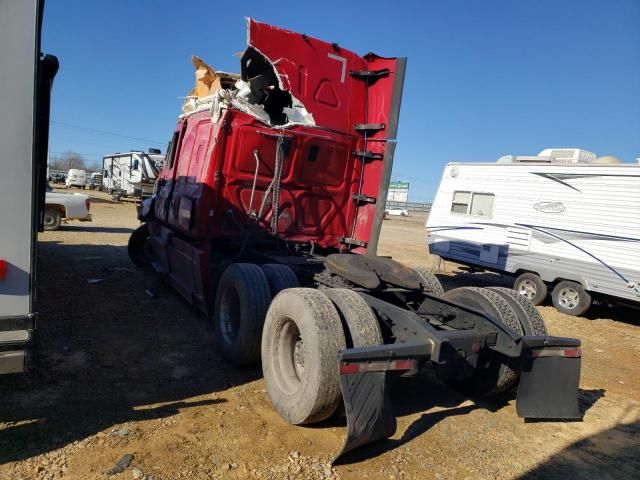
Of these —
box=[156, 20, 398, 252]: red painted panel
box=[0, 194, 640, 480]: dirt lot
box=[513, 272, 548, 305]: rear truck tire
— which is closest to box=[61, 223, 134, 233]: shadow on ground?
box=[156, 20, 398, 252]: red painted panel

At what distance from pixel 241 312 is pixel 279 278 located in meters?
Result: 0.51

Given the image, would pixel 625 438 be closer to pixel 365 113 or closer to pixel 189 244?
pixel 365 113

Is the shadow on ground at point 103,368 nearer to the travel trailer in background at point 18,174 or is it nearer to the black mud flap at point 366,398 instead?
the travel trailer in background at point 18,174

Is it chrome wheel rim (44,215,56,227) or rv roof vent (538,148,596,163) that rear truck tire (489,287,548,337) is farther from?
chrome wheel rim (44,215,56,227)

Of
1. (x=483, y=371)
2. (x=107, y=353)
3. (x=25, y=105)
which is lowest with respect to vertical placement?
(x=107, y=353)

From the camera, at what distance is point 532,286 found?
10.4 meters

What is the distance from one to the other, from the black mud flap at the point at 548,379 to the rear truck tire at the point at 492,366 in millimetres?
206

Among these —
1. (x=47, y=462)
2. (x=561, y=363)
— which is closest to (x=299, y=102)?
(x=561, y=363)

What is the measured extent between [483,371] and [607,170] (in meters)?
7.06

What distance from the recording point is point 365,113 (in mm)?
6367

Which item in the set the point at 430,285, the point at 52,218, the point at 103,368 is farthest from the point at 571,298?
the point at 52,218

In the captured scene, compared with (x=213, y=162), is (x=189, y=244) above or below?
below

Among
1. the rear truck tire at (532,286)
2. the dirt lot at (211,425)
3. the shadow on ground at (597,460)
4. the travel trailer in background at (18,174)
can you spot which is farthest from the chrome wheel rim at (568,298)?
the travel trailer in background at (18,174)

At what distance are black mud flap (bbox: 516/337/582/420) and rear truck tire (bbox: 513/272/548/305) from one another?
6.27m
